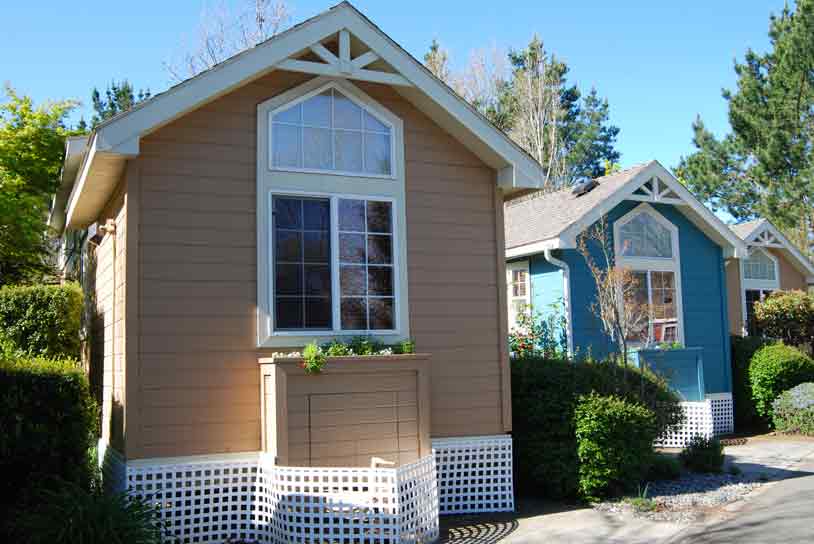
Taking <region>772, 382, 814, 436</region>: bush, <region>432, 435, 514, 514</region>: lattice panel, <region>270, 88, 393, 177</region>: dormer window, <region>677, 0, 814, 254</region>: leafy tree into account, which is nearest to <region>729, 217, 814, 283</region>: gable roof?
<region>772, 382, 814, 436</region>: bush

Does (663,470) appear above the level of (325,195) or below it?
below

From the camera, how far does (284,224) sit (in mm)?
8336

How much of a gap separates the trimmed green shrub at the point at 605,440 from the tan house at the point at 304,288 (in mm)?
923

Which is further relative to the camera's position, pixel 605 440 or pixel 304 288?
pixel 605 440

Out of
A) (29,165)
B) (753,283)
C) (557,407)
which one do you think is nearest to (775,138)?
(753,283)

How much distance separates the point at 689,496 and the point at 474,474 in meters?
2.66

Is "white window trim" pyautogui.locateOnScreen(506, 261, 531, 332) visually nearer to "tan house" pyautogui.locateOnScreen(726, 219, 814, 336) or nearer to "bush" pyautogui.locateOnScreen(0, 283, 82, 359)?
"tan house" pyautogui.locateOnScreen(726, 219, 814, 336)

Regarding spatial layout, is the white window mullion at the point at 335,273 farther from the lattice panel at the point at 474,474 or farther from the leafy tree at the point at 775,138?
the leafy tree at the point at 775,138

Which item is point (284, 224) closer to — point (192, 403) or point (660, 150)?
point (192, 403)

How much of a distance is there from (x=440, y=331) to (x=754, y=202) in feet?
81.9

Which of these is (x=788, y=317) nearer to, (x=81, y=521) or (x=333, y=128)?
(x=333, y=128)

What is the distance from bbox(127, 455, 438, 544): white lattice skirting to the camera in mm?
7023

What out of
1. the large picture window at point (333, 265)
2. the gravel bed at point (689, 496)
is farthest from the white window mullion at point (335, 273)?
the gravel bed at point (689, 496)

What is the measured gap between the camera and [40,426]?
267 inches
